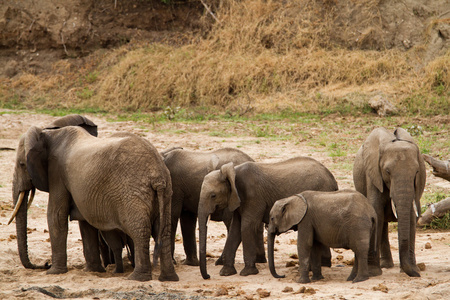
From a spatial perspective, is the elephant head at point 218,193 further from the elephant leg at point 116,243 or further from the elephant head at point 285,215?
the elephant leg at point 116,243

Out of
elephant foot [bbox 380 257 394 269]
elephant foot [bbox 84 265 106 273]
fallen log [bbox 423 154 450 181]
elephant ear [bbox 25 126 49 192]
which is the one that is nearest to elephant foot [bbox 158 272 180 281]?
elephant foot [bbox 84 265 106 273]

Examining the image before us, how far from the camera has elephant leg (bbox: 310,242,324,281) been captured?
7.40 m

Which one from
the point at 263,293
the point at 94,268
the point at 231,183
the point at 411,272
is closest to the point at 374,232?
the point at 411,272

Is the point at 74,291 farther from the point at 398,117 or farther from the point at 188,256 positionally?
the point at 398,117

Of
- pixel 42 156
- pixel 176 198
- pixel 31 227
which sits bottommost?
pixel 31 227

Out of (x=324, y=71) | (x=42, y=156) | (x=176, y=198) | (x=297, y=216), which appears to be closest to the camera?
(x=297, y=216)

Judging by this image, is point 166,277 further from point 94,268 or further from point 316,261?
point 316,261

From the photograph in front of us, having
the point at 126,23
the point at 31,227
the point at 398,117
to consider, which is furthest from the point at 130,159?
the point at 126,23

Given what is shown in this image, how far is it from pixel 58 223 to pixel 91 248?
51 cm

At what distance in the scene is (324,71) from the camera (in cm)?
2144

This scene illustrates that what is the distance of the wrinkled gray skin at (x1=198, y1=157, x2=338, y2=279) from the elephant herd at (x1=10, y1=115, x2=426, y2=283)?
12 mm

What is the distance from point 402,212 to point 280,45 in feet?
54.4

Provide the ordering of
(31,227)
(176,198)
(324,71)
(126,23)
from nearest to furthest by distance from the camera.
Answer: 1. (176,198)
2. (31,227)
3. (324,71)
4. (126,23)

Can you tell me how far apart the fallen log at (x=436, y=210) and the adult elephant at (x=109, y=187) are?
4418mm
